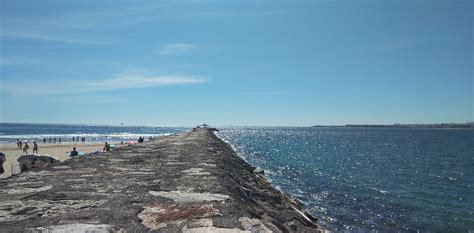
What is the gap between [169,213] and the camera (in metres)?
5.10

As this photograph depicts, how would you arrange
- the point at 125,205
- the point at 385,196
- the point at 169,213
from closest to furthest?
the point at 169,213 → the point at 125,205 → the point at 385,196

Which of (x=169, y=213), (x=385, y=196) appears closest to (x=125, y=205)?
(x=169, y=213)

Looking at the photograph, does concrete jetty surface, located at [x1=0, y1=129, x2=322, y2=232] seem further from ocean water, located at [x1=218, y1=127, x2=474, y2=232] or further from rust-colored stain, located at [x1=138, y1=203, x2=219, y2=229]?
ocean water, located at [x1=218, y1=127, x2=474, y2=232]

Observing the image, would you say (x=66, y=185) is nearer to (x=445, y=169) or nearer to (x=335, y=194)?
(x=335, y=194)

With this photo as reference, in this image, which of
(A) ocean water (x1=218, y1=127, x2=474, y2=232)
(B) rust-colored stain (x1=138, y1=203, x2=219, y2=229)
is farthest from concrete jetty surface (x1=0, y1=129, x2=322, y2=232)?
(A) ocean water (x1=218, y1=127, x2=474, y2=232)

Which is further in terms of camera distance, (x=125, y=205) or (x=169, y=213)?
(x=125, y=205)

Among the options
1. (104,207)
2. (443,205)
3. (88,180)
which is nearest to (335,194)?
(443,205)

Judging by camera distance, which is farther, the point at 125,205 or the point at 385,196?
the point at 385,196

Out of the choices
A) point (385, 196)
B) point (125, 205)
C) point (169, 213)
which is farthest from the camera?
point (385, 196)

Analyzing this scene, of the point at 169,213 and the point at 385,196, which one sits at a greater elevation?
the point at 169,213

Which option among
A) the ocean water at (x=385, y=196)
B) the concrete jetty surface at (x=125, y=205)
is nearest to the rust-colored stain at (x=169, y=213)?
the concrete jetty surface at (x=125, y=205)

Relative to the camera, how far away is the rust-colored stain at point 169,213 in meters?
4.74

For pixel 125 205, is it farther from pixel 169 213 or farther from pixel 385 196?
pixel 385 196

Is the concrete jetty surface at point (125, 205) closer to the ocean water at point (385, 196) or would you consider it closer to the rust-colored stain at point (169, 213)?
the rust-colored stain at point (169, 213)
